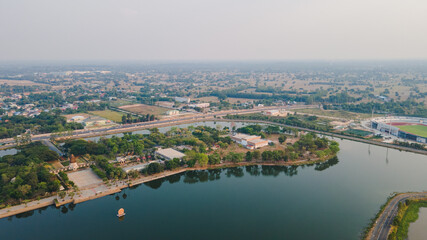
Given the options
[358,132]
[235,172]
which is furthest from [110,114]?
[358,132]

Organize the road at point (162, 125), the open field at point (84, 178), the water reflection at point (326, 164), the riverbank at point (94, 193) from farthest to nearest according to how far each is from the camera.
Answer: the road at point (162, 125) < the water reflection at point (326, 164) < the open field at point (84, 178) < the riverbank at point (94, 193)

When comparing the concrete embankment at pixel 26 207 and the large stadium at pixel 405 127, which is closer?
the concrete embankment at pixel 26 207

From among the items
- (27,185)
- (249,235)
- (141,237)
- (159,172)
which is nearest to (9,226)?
(27,185)

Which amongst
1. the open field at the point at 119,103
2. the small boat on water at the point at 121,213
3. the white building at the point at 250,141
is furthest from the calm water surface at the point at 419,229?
the open field at the point at 119,103

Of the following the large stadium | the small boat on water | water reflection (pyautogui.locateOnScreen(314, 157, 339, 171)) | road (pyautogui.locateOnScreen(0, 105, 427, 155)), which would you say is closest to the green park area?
road (pyautogui.locateOnScreen(0, 105, 427, 155))

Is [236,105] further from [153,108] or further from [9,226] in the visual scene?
[9,226]

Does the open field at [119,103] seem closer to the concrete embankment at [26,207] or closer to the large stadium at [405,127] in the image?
the concrete embankment at [26,207]

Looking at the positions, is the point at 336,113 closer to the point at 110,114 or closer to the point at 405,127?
the point at 405,127
